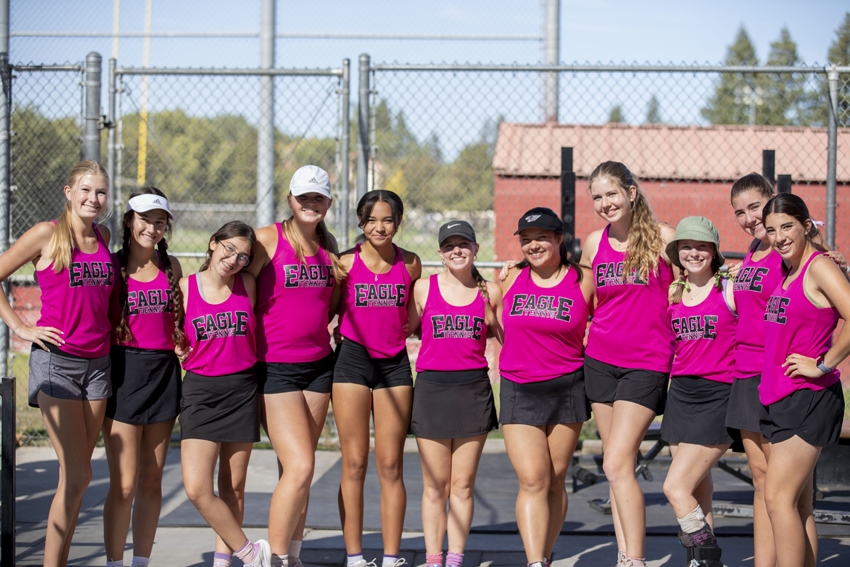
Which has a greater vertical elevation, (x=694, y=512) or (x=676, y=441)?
(x=676, y=441)

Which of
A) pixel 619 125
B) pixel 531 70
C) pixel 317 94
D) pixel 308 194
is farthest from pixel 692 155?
pixel 308 194

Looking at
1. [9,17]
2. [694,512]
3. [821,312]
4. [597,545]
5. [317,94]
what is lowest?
[597,545]

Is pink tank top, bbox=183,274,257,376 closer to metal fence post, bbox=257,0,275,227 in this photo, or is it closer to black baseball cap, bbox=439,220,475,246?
black baseball cap, bbox=439,220,475,246

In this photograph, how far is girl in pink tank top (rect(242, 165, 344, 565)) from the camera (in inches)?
146

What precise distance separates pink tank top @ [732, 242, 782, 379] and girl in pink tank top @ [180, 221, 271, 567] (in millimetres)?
2374

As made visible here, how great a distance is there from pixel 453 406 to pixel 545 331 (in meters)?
0.60

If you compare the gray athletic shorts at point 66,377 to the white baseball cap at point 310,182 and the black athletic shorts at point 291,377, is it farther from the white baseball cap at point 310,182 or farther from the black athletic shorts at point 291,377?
the white baseball cap at point 310,182

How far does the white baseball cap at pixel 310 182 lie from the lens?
3779 millimetres

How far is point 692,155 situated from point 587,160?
147 cm

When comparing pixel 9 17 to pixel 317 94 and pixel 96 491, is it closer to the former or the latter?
pixel 317 94

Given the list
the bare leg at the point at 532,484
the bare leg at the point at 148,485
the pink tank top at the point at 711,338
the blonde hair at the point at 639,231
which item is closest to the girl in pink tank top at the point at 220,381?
the bare leg at the point at 148,485

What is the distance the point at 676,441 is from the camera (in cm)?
363

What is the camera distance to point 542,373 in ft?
12.1

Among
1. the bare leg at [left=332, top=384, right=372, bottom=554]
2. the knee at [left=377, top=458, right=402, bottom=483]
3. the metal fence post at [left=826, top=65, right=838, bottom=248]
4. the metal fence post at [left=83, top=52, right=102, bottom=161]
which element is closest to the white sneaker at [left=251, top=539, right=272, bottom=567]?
the bare leg at [left=332, top=384, right=372, bottom=554]
